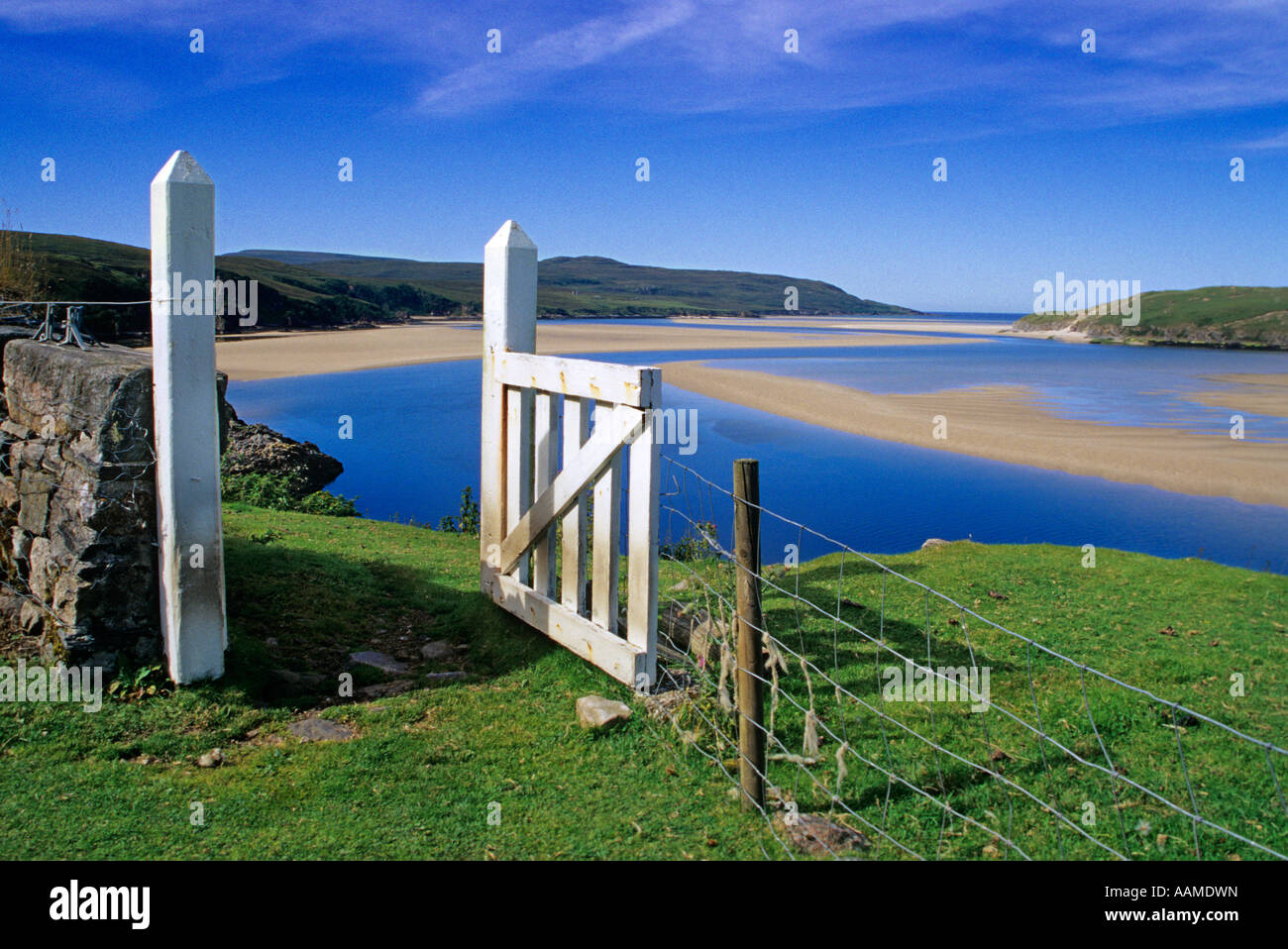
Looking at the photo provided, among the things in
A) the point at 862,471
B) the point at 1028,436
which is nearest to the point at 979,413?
the point at 1028,436

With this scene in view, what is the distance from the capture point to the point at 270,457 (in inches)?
691

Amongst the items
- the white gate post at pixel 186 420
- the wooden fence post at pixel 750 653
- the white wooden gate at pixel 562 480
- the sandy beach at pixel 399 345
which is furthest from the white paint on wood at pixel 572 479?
the sandy beach at pixel 399 345

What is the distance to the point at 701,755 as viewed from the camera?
17.5 feet

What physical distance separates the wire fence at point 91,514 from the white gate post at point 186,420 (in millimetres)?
107

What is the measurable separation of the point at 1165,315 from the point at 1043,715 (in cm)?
7539

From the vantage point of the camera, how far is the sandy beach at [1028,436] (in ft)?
63.0

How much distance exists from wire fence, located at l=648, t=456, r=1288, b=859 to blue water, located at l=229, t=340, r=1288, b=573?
371 cm

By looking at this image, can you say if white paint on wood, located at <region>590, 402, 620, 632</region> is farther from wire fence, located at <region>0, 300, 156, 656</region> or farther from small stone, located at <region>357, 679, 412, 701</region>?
wire fence, located at <region>0, 300, 156, 656</region>

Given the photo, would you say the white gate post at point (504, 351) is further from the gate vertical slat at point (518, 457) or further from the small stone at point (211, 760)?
the small stone at point (211, 760)

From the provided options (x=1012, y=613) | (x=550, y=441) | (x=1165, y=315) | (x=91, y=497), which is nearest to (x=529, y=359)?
(x=550, y=441)

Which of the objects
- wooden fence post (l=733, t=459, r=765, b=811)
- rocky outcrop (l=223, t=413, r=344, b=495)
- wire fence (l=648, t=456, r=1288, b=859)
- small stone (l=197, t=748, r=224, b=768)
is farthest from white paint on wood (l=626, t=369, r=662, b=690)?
rocky outcrop (l=223, t=413, r=344, b=495)

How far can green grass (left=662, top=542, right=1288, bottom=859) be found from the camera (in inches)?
186

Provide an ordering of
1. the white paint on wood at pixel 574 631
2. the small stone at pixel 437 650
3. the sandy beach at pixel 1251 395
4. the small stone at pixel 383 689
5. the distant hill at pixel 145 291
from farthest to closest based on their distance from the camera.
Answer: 1. the distant hill at pixel 145 291
2. the sandy beach at pixel 1251 395
3. the small stone at pixel 437 650
4. the small stone at pixel 383 689
5. the white paint on wood at pixel 574 631
